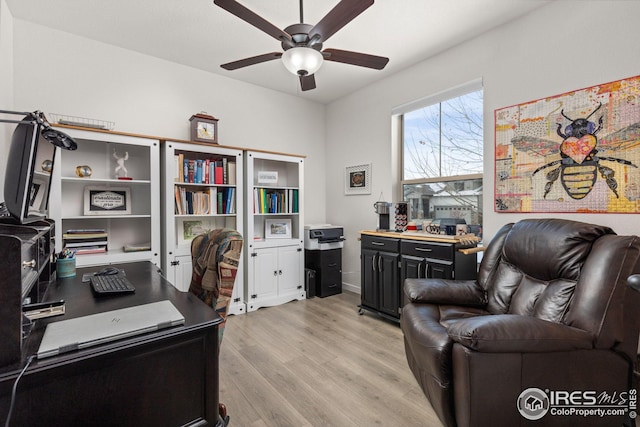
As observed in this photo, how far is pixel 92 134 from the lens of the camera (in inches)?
103

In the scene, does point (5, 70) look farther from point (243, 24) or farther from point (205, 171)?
point (243, 24)

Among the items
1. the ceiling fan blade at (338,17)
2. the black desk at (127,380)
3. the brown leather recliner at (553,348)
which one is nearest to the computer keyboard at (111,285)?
the black desk at (127,380)

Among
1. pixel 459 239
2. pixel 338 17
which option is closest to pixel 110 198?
pixel 338 17

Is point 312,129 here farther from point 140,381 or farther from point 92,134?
point 140,381

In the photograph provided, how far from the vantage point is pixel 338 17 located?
1680mm

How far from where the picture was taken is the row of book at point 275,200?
3657 millimetres

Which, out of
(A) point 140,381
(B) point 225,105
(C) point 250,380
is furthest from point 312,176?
(A) point 140,381

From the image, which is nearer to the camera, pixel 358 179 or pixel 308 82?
pixel 308 82

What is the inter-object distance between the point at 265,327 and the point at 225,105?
264 centimetres

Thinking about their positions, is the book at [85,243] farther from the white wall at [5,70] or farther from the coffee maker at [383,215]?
the coffee maker at [383,215]

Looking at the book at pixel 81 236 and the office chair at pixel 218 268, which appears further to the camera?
the book at pixel 81 236

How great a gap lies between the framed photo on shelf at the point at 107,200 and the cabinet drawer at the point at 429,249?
2768 mm

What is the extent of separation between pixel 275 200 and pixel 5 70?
8.43ft

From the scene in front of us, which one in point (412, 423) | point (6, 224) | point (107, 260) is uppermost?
point (6, 224)
